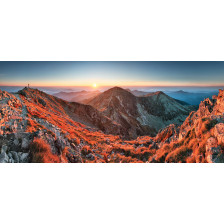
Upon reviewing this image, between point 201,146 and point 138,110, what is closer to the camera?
point 201,146

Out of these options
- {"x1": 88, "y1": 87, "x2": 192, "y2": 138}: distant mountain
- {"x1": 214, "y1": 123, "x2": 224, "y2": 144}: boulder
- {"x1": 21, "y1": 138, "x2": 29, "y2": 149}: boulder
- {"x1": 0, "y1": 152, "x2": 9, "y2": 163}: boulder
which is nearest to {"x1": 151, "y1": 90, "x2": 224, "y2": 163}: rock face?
{"x1": 214, "y1": 123, "x2": 224, "y2": 144}: boulder

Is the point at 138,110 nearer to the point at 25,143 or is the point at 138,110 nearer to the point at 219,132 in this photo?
the point at 219,132

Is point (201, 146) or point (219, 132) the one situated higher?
point (219, 132)

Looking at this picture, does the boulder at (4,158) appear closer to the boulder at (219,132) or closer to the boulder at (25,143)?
the boulder at (25,143)

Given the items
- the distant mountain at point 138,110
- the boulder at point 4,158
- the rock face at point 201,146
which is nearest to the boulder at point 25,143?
the boulder at point 4,158

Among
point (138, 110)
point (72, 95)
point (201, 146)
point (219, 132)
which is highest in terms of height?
point (72, 95)

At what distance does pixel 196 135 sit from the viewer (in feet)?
20.8

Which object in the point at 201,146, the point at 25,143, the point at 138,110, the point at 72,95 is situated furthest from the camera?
the point at 138,110

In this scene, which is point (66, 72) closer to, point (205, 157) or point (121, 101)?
point (205, 157)

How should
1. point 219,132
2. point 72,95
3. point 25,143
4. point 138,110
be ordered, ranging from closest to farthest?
point 219,132 → point 25,143 → point 72,95 → point 138,110

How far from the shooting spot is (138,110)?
221 ft

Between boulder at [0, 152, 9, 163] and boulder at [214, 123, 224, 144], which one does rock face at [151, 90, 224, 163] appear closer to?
boulder at [214, 123, 224, 144]

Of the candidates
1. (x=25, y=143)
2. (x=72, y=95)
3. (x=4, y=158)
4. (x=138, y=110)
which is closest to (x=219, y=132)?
(x=25, y=143)
